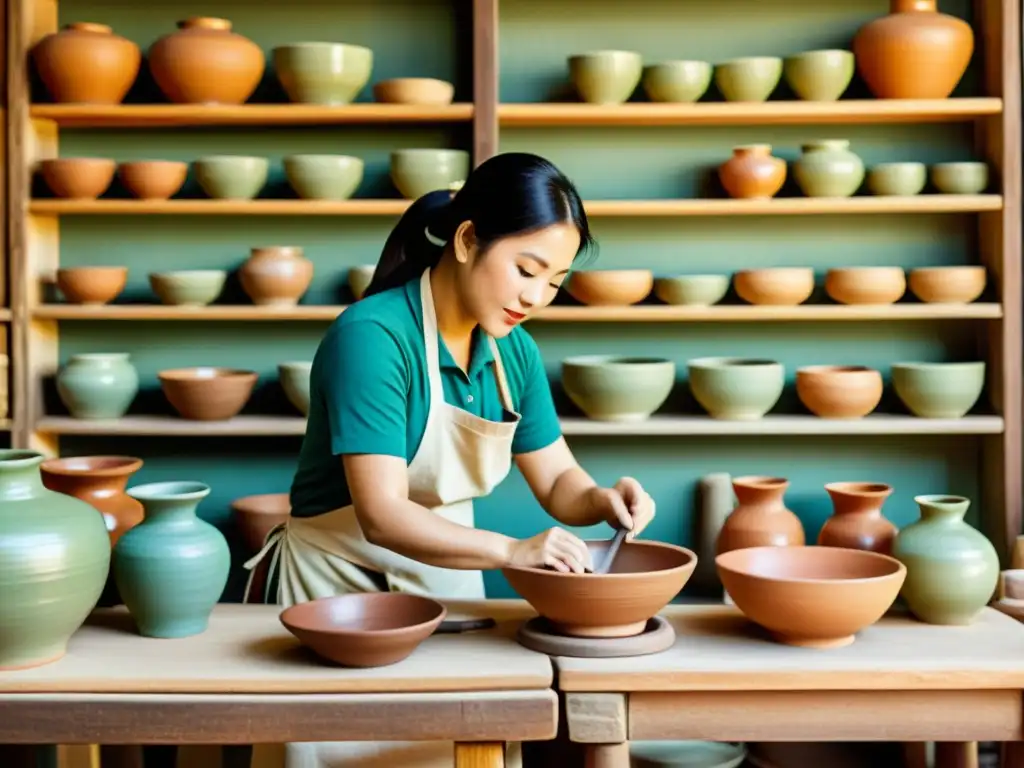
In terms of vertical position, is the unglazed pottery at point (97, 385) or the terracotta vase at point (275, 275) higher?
the terracotta vase at point (275, 275)

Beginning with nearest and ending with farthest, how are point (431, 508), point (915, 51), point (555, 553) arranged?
1. point (555, 553)
2. point (431, 508)
3. point (915, 51)

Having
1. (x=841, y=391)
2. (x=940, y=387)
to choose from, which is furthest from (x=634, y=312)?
(x=940, y=387)

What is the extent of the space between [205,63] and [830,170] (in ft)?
6.39

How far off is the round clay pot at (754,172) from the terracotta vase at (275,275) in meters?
1.36

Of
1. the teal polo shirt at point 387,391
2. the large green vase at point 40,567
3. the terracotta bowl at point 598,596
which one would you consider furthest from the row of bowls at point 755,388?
the large green vase at point 40,567

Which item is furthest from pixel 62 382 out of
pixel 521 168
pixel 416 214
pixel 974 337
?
pixel 974 337

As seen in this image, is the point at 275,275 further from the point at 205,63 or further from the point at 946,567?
the point at 946,567

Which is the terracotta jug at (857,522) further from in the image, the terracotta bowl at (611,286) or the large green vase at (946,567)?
the terracotta bowl at (611,286)

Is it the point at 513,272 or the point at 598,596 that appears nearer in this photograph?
the point at 598,596

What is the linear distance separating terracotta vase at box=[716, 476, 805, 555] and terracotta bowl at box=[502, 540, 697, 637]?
148 centimetres

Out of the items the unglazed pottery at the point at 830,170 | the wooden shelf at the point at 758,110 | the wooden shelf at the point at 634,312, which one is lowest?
the wooden shelf at the point at 634,312

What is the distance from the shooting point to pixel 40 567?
1772 mm

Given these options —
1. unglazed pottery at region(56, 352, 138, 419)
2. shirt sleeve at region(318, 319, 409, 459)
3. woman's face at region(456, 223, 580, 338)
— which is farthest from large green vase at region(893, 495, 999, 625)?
unglazed pottery at region(56, 352, 138, 419)

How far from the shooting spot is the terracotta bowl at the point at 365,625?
69.2 inches
